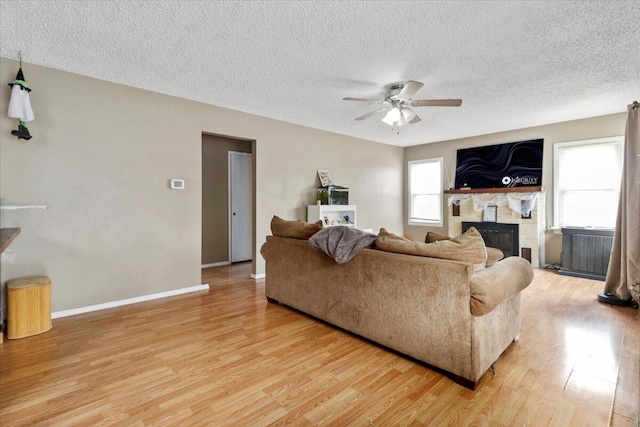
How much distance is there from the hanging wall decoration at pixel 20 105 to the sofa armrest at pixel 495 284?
3.88 m

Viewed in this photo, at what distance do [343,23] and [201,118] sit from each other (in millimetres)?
2466

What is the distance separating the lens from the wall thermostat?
149 inches

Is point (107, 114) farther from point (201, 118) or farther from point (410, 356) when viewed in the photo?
point (410, 356)

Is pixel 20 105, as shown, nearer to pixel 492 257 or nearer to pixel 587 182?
pixel 492 257

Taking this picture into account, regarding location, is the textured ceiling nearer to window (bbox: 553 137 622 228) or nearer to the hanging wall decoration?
the hanging wall decoration

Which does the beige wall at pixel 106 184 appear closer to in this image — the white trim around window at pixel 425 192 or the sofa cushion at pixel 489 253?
the sofa cushion at pixel 489 253

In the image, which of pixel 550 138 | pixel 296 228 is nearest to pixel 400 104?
pixel 296 228

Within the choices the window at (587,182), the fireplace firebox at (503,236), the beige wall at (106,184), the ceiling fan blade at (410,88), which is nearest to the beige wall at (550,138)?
the window at (587,182)

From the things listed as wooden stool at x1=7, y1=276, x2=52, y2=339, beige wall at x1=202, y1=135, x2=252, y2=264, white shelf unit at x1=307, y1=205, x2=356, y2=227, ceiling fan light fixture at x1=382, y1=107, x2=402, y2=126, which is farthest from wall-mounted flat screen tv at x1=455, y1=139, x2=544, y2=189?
wooden stool at x1=7, y1=276, x2=52, y2=339

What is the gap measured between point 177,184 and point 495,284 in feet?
11.6

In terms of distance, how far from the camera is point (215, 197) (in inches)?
220

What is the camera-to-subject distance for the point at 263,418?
162 cm

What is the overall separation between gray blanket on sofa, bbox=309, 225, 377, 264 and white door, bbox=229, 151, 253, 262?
334cm

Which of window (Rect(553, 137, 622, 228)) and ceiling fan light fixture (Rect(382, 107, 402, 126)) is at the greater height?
ceiling fan light fixture (Rect(382, 107, 402, 126))
